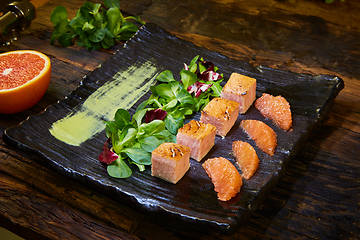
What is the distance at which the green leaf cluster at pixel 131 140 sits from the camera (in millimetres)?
2492

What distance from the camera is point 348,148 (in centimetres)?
286

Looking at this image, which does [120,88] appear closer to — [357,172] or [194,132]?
[194,132]

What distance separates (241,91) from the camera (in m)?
2.83

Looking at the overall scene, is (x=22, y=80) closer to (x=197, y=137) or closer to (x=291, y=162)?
(x=197, y=137)

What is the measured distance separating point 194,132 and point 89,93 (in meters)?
0.92

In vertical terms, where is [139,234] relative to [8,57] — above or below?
below

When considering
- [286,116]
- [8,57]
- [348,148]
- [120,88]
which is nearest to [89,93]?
[120,88]

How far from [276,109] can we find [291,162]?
34 cm

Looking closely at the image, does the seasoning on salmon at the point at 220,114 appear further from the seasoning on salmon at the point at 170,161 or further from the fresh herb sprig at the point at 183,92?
the seasoning on salmon at the point at 170,161

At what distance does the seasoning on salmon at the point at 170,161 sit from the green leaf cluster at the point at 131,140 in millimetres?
110

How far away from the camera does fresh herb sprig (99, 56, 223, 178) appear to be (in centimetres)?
252

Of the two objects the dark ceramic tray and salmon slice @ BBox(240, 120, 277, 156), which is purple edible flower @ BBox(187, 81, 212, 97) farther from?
salmon slice @ BBox(240, 120, 277, 156)

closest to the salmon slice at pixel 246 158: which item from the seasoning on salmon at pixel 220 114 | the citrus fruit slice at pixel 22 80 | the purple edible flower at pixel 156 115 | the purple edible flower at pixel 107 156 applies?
the seasoning on salmon at pixel 220 114

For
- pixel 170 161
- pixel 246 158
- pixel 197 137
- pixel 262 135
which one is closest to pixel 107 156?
pixel 170 161
